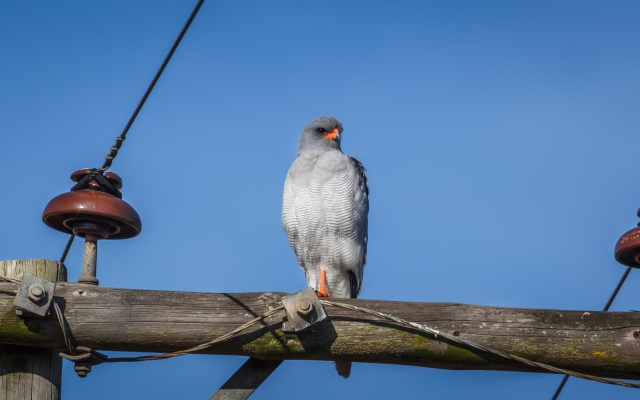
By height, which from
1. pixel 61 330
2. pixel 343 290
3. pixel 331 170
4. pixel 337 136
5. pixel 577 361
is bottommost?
pixel 577 361

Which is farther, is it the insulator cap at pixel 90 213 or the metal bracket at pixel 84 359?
the insulator cap at pixel 90 213

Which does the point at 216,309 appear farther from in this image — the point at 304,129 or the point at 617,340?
the point at 304,129

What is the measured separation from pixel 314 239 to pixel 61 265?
2872mm

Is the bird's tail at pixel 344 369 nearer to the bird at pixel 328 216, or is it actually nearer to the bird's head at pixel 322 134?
the bird at pixel 328 216

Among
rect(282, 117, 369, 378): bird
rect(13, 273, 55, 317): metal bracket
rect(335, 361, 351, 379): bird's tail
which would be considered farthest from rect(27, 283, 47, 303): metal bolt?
rect(282, 117, 369, 378): bird

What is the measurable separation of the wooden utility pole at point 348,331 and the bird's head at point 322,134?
3393 mm

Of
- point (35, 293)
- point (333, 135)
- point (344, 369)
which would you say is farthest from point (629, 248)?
point (333, 135)

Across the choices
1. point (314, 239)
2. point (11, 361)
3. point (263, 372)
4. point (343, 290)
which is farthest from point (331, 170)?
point (11, 361)

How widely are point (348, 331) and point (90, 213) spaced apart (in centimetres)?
137

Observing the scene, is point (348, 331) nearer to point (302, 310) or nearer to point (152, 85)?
point (302, 310)

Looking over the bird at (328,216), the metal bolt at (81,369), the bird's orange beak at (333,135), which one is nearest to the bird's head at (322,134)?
the bird's orange beak at (333,135)

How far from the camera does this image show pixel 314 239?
6578 millimetres

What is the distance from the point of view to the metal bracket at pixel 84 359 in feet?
12.1

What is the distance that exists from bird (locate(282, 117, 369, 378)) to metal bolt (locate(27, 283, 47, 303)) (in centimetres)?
294
